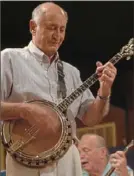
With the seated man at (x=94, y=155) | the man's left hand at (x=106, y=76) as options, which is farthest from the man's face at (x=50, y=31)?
the seated man at (x=94, y=155)

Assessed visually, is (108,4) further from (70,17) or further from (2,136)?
(2,136)

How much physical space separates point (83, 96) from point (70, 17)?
0.92 ft

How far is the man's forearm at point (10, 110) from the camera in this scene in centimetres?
73

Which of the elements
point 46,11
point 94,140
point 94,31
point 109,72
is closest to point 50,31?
point 46,11

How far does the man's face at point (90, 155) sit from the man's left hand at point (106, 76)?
11.8 inches

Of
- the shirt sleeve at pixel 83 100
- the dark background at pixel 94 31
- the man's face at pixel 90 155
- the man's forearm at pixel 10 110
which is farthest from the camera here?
the man's face at pixel 90 155

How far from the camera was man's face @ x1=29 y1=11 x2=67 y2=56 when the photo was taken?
30.7 inches

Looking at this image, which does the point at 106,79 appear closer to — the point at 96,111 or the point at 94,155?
the point at 96,111

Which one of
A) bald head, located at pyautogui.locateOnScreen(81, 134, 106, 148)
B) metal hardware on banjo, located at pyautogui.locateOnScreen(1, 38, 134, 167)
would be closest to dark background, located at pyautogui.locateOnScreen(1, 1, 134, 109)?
bald head, located at pyautogui.locateOnScreen(81, 134, 106, 148)

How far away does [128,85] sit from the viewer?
105cm

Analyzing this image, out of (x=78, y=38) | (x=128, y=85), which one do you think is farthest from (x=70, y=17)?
(x=128, y=85)

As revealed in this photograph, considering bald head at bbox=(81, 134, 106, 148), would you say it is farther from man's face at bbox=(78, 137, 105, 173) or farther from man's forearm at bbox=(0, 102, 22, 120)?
man's forearm at bbox=(0, 102, 22, 120)

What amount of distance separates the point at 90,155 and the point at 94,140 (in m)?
0.07

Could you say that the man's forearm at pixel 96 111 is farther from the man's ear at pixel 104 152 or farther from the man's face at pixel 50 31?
the man's ear at pixel 104 152
